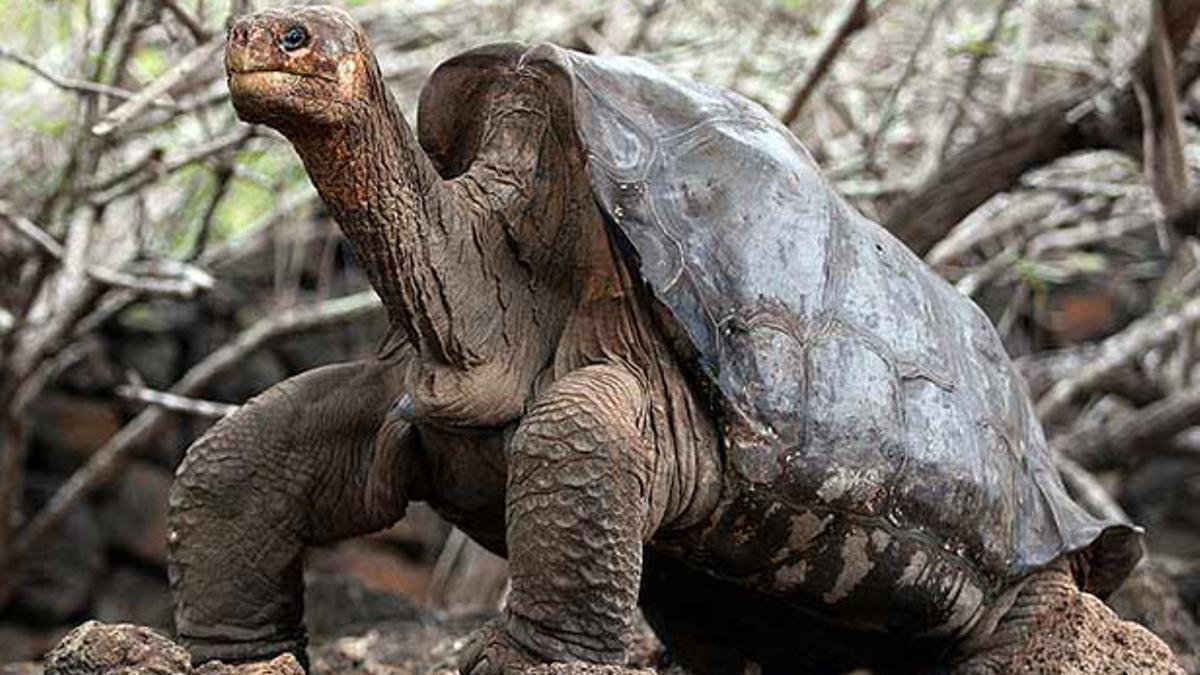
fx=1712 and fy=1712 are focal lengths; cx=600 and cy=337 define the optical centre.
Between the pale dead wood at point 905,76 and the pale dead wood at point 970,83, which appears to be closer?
the pale dead wood at point 970,83

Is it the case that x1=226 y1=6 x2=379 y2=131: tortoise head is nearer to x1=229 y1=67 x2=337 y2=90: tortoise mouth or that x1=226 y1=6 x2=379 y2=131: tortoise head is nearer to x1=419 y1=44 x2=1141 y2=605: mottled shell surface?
x1=229 y1=67 x2=337 y2=90: tortoise mouth

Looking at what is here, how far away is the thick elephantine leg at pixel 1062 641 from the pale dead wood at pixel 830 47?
185cm

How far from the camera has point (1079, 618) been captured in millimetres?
2955

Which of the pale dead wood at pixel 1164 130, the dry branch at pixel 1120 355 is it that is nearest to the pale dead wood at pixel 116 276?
the pale dead wood at pixel 1164 130

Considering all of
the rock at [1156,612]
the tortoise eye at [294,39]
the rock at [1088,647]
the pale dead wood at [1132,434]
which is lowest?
the pale dead wood at [1132,434]

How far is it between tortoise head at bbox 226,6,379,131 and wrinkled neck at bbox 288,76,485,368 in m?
0.05

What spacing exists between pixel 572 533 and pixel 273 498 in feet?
2.21

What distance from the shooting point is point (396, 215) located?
2.32 m

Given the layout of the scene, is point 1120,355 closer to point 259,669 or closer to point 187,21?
point 187,21

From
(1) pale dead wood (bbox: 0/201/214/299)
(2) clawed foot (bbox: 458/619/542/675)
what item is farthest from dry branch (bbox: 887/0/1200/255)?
(2) clawed foot (bbox: 458/619/542/675)

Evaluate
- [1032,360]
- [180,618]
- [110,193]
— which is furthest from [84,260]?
[1032,360]

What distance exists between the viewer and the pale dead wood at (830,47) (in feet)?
14.5

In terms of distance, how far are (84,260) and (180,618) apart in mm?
2425

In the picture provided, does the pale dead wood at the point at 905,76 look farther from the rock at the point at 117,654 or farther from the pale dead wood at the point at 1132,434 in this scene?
the rock at the point at 117,654
